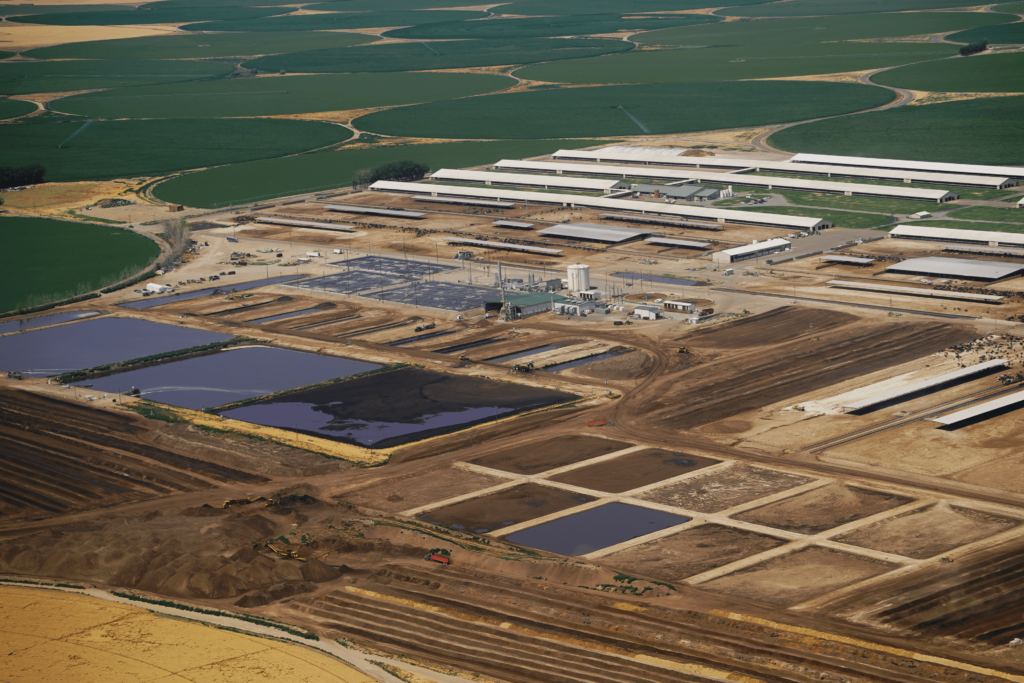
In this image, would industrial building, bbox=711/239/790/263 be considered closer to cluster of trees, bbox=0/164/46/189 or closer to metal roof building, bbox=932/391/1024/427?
metal roof building, bbox=932/391/1024/427

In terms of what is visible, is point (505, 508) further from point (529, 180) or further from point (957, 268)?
point (529, 180)

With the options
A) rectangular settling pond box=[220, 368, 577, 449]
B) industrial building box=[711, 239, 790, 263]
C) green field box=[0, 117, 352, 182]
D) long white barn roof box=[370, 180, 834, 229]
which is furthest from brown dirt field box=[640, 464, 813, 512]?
green field box=[0, 117, 352, 182]

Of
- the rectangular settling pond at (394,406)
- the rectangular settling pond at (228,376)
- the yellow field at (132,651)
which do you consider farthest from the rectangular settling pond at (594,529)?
the rectangular settling pond at (228,376)

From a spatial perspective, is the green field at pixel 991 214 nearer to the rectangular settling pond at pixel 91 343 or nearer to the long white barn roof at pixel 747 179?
the long white barn roof at pixel 747 179


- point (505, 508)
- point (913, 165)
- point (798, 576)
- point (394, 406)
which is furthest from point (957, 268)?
point (798, 576)

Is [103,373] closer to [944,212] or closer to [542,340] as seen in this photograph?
[542,340]
